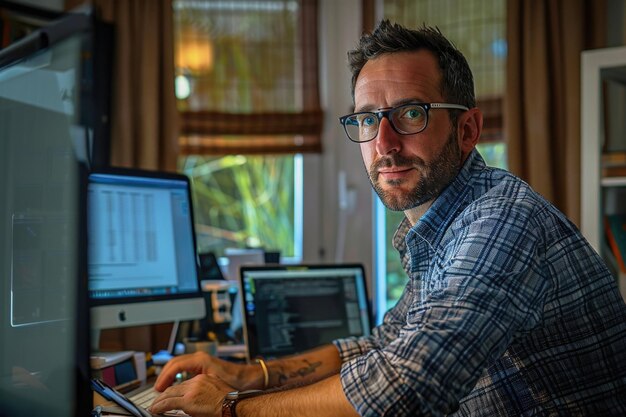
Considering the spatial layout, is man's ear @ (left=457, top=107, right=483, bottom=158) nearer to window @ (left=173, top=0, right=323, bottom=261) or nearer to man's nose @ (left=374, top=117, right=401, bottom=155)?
man's nose @ (left=374, top=117, right=401, bottom=155)

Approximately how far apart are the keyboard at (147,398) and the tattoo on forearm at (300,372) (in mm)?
286

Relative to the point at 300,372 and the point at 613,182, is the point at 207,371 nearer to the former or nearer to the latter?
the point at 300,372

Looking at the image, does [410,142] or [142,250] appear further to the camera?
A: [142,250]

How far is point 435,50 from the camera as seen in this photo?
1477 mm

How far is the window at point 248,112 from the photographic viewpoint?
3.21 metres

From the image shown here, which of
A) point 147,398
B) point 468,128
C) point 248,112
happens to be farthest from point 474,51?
point 147,398

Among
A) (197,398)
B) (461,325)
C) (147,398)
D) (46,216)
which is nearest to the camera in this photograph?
(46,216)

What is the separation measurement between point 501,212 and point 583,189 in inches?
56.8

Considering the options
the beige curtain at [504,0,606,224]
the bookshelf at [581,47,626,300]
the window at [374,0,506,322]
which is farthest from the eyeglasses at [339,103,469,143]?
the window at [374,0,506,322]

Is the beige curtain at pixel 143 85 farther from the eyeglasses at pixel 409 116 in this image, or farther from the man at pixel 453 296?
the eyeglasses at pixel 409 116

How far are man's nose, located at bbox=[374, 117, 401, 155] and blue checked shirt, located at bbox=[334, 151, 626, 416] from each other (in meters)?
0.13

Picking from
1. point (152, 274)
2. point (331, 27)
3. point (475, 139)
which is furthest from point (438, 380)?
point (331, 27)

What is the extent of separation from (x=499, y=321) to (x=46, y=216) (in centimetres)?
63

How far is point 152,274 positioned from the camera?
6.61ft
